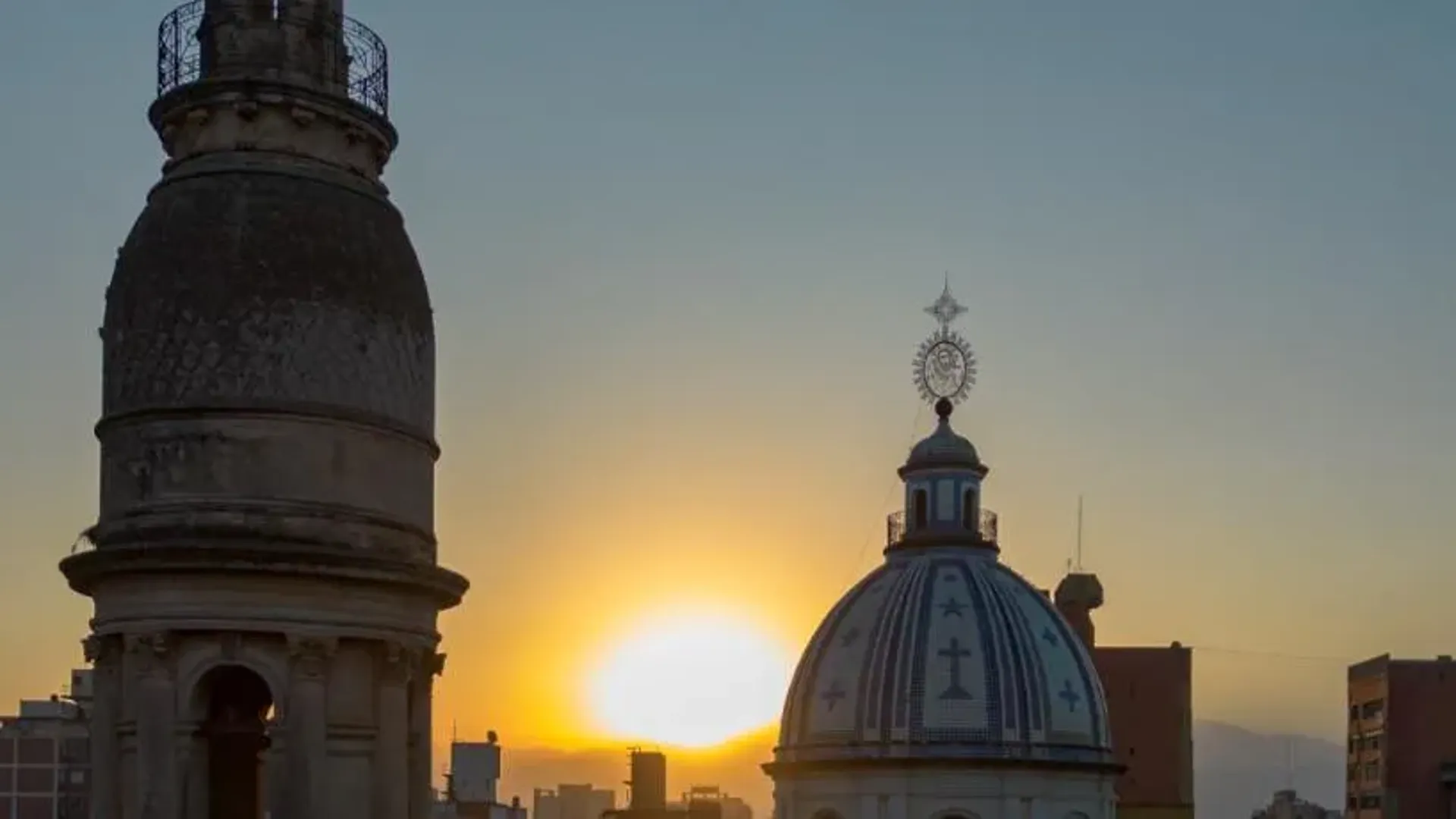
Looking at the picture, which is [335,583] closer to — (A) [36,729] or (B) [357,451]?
(B) [357,451]

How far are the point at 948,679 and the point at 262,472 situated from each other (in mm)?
37475

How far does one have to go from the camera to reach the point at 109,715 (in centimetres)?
2119

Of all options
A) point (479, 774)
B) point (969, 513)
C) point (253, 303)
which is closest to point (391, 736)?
point (253, 303)

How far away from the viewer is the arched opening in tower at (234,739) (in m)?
Result: 21.3

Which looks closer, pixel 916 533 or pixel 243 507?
pixel 243 507

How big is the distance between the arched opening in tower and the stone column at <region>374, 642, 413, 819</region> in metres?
1.16

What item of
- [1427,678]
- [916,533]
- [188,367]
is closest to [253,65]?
[188,367]

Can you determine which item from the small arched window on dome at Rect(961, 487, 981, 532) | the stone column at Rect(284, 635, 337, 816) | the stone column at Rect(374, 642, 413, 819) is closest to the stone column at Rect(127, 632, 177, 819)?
the stone column at Rect(284, 635, 337, 816)

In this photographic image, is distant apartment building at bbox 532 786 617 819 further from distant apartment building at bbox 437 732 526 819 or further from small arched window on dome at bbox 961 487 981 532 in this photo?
small arched window on dome at bbox 961 487 981 532

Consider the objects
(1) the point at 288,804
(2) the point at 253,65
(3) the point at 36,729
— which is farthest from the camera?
(3) the point at 36,729

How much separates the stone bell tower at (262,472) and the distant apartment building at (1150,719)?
2225 inches

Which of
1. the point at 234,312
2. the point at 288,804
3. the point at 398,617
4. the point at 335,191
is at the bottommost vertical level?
the point at 288,804

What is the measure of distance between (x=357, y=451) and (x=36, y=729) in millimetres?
66388

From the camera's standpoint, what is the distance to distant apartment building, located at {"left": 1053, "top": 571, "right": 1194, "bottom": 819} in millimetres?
75875
